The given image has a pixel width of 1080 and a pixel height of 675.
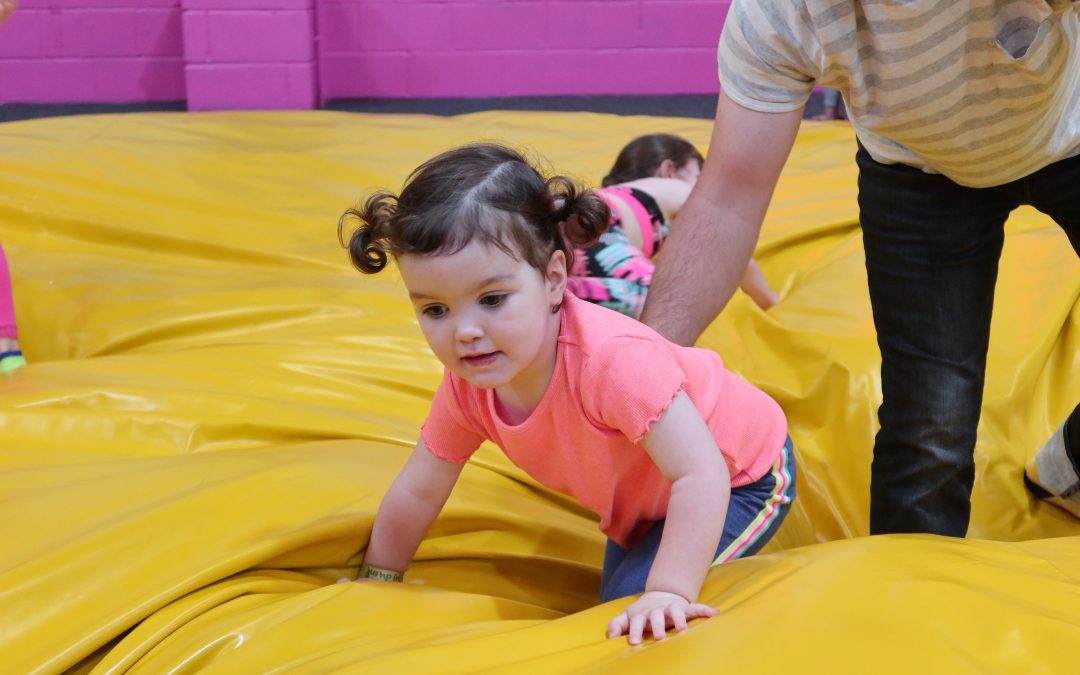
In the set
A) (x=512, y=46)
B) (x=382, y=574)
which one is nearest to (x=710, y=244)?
(x=382, y=574)

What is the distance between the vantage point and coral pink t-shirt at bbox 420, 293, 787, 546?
126cm

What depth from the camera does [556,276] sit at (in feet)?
4.30

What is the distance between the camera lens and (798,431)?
6.33 feet

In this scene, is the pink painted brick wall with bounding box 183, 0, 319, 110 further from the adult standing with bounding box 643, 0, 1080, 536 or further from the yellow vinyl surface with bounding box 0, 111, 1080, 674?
the adult standing with bounding box 643, 0, 1080, 536

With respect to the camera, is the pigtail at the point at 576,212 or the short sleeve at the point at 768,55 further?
the short sleeve at the point at 768,55

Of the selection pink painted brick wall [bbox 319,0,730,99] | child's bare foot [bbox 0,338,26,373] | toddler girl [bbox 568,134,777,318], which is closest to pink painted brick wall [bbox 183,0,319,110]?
pink painted brick wall [bbox 319,0,730,99]

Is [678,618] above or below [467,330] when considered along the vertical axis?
below

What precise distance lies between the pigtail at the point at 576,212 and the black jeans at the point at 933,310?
425 mm

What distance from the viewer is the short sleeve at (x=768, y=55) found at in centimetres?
140

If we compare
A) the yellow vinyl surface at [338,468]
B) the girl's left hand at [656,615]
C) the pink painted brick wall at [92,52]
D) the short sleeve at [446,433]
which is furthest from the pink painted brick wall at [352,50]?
the girl's left hand at [656,615]

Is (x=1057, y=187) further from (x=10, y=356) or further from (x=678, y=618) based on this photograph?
(x=10, y=356)

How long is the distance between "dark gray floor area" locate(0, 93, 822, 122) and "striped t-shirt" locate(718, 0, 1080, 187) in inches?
150

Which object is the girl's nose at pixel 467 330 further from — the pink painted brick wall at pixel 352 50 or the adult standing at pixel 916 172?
the pink painted brick wall at pixel 352 50

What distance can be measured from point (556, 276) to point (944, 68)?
1.61 ft
